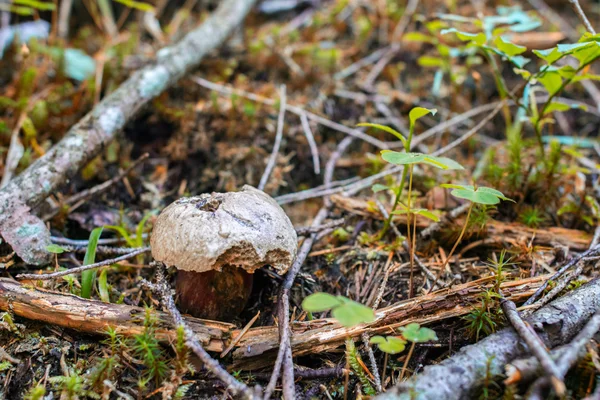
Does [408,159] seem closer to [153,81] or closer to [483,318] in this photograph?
[483,318]

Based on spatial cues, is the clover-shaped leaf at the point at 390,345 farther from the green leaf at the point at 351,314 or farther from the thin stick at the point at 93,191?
the thin stick at the point at 93,191

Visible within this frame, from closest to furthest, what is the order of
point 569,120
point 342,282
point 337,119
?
1. point 342,282
2. point 337,119
3. point 569,120

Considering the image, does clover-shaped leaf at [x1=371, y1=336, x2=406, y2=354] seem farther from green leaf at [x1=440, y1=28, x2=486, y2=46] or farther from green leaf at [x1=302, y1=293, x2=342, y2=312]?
green leaf at [x1=440, y1=28, x2=486, y2=46]

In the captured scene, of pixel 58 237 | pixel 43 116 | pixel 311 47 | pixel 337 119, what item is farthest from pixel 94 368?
pixel 311 47

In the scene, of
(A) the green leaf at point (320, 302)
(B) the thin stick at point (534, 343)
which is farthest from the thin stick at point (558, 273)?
(A) the green leaf at point (320, 302)

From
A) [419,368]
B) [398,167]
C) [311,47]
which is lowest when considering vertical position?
[419,368]

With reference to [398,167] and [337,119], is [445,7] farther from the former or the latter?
[398,167]

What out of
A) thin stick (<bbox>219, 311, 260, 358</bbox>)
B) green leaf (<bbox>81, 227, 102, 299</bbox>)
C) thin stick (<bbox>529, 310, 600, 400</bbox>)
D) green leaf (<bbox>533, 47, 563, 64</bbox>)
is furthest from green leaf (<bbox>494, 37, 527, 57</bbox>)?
green leaf (<bbox>81, 227, 102, 299</bbox>)
